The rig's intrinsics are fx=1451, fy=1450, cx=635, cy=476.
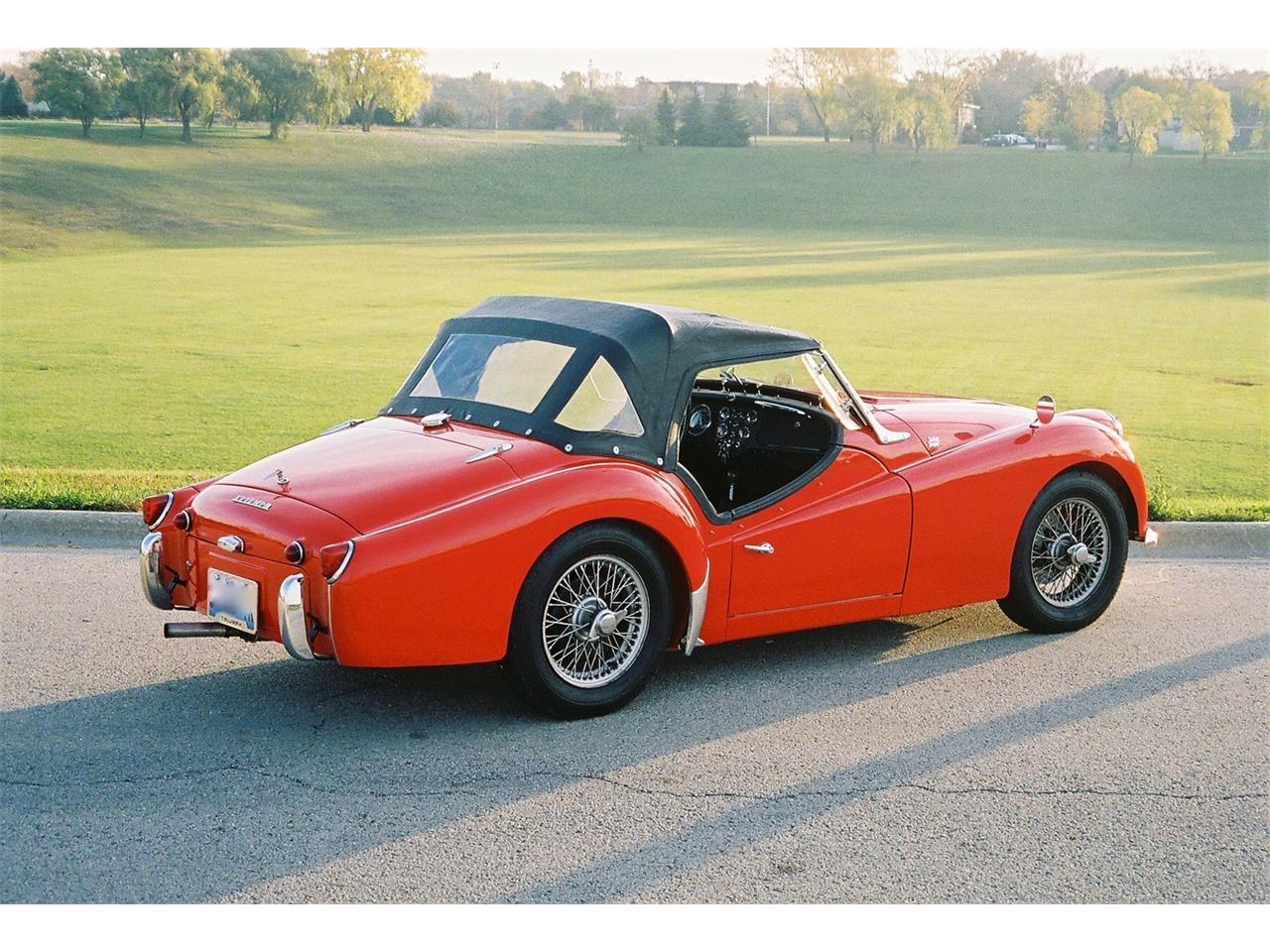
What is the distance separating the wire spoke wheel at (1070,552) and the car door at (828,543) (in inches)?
34.7

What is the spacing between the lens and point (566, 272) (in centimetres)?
3594

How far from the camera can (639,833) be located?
15.1ft

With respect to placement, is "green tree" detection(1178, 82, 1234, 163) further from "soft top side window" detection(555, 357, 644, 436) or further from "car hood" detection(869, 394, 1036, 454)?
"soft top side window" detection(555, 357, 644, 436)

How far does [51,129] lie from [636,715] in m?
56.8

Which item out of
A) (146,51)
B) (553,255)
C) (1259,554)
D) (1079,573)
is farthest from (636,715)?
(146,51)

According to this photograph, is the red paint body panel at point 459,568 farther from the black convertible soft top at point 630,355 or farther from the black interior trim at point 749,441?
the black interior trim at point 749,441

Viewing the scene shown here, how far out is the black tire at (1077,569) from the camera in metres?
6.86

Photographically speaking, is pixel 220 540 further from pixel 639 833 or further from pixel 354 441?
pixel 639 833

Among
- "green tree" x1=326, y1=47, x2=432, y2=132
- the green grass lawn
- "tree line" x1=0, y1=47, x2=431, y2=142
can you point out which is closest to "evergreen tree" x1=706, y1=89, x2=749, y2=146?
the green grass lawn

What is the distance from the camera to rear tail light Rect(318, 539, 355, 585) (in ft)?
16.5

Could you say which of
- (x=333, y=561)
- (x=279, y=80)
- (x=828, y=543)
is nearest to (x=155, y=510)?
(x=333, y=561)

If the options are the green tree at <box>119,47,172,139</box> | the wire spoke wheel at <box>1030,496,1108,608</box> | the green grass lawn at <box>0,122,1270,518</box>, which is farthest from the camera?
the green tree at <box>119,47,172,139</box>

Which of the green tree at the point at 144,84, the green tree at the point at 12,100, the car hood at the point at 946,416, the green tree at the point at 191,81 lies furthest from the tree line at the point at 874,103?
the car hood at the point at 946,416

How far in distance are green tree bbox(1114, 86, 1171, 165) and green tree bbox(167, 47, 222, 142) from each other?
44318 millimetres
